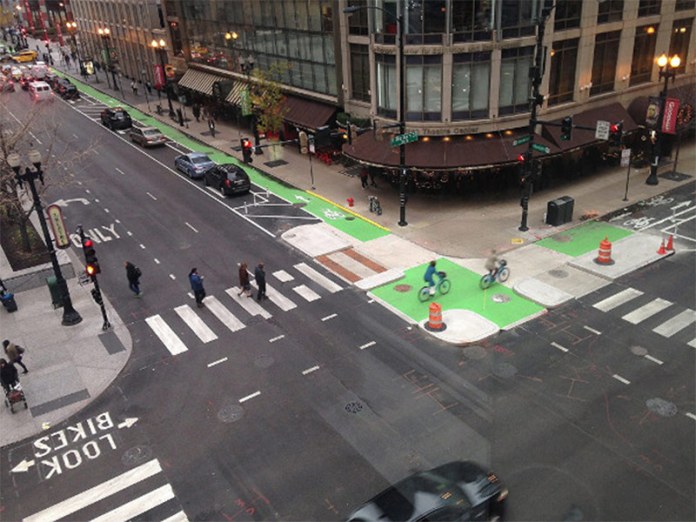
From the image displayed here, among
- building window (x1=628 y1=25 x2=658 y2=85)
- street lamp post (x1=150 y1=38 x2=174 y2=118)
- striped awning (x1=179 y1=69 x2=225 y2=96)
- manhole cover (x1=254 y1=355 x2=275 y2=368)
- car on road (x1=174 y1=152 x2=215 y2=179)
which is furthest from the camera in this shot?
street lamp post (x1=150 y1=38 x2=174 y2=118)

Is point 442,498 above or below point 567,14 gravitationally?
below

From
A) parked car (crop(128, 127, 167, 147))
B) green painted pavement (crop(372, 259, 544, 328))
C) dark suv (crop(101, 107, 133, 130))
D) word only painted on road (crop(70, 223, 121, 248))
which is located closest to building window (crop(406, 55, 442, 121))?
green painted pavement (crop(372, 259, 544, 328))

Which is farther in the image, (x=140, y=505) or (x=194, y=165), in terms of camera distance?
(x=194, y=165)

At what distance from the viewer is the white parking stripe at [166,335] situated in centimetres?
1959

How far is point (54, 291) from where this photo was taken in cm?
2206

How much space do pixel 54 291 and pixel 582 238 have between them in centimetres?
2158

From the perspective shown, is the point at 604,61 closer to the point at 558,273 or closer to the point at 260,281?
the point at 558,273

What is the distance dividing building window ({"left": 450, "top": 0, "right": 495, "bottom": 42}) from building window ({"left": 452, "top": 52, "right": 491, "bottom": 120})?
81 centimetres

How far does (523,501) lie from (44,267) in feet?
67.1

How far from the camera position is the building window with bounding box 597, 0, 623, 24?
32.2 m

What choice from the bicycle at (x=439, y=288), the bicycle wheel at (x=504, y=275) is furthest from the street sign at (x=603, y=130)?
the bicycle at (x=439, y=288)

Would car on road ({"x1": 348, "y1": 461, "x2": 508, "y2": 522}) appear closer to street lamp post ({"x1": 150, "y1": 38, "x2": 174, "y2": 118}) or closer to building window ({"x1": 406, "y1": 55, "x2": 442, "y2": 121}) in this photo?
building window ({"x1": 406, "y1": 55, "x2": 442, "y2": 121})

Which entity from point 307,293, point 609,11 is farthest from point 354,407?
point 609,11

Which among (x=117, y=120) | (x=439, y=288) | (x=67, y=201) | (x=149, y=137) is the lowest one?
(x=67, y=201)
